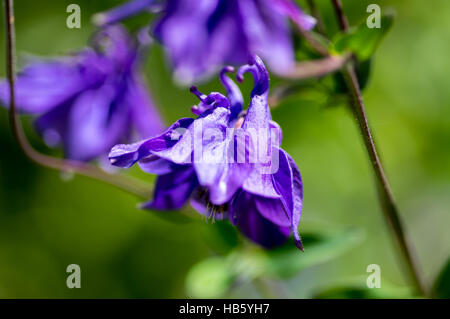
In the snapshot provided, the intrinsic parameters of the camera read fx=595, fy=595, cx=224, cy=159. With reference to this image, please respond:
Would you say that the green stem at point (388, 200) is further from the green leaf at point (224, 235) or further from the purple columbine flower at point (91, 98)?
the purple columbine flower at point (91, 98)

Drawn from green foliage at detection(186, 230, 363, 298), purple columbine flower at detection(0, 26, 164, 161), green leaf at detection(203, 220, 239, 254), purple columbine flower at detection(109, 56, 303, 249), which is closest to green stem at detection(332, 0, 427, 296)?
purple columbine flower at detection(109, 56, 303, 249)

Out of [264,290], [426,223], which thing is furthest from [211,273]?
[426,223]

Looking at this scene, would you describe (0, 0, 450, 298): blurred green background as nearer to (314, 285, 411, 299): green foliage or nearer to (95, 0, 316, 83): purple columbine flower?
(95, 0, 316, 83): purple columbine flower

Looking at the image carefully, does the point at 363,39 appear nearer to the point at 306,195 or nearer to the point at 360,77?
the point at 360,77

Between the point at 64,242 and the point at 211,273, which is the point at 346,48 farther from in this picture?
the point at 64,242

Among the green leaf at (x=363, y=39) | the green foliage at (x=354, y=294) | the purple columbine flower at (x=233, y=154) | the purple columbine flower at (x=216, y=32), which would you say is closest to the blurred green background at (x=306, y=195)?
the purple columbine flower at (x=216, y=32)

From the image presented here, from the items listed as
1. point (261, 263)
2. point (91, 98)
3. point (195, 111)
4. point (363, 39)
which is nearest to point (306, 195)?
point (261, 263)
